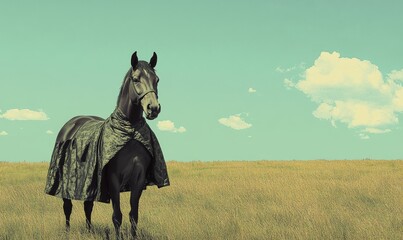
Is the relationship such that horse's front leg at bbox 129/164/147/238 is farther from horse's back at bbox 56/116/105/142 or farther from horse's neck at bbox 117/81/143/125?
horse's back at bbox 56/116/105/142

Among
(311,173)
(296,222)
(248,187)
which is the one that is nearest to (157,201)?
(248,187)

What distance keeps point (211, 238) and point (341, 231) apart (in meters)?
2.55

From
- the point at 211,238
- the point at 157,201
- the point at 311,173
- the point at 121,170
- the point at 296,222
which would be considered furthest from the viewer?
the point at 311,173

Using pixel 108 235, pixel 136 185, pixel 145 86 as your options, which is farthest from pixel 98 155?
pixel 108 235

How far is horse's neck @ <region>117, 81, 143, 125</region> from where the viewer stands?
6.35 metres

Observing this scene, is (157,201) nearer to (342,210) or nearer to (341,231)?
(342,210)

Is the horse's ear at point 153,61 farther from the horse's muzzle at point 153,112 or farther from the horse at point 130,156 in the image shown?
the horse's muzzle at point 153,112

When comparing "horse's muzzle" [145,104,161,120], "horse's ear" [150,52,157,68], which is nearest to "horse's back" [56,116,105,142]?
"horse's ear" [150,52,157,68]

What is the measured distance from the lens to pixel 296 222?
9.69 metres

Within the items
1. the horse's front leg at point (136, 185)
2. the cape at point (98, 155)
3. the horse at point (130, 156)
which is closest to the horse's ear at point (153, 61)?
the horse at point (130, 156)

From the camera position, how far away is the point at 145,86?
5.96 m

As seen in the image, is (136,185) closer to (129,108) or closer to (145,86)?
(129,108)

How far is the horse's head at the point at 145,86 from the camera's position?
571cm

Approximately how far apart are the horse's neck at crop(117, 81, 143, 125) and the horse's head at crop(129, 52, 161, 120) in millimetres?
138
